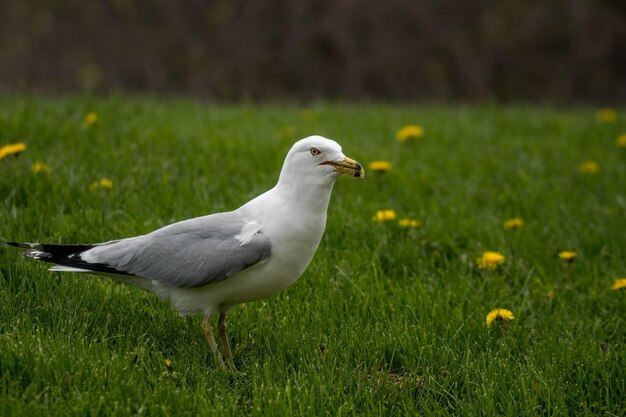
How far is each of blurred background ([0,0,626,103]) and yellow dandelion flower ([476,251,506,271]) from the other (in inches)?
257

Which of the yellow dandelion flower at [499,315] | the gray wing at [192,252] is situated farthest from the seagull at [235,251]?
the yellow dandelion flower at [499,315]

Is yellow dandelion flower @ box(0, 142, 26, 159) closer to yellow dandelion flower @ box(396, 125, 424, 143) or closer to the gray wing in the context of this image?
the gray wing

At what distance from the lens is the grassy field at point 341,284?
304 cm

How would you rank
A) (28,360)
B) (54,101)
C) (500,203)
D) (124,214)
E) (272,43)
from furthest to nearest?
(272,43) → (54,101) → (500,203) → (124,214) → (28,360)

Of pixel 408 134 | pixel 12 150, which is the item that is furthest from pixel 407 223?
pixel 12 150

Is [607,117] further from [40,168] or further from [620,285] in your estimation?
[40,168]

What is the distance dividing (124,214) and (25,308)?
3.81 ft

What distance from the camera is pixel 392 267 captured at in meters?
4.39

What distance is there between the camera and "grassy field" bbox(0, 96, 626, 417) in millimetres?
3041

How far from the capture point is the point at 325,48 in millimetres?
10906

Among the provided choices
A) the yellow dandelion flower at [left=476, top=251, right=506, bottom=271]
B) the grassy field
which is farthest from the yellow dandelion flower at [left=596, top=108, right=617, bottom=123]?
the yellow dandelion flower at [left=476, top=251, right=506, bottom=271]

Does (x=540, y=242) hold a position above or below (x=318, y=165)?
below

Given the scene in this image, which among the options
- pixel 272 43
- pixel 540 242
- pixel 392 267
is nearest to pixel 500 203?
pixel 540 242

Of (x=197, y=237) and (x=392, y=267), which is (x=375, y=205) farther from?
(x=197, y=237)
